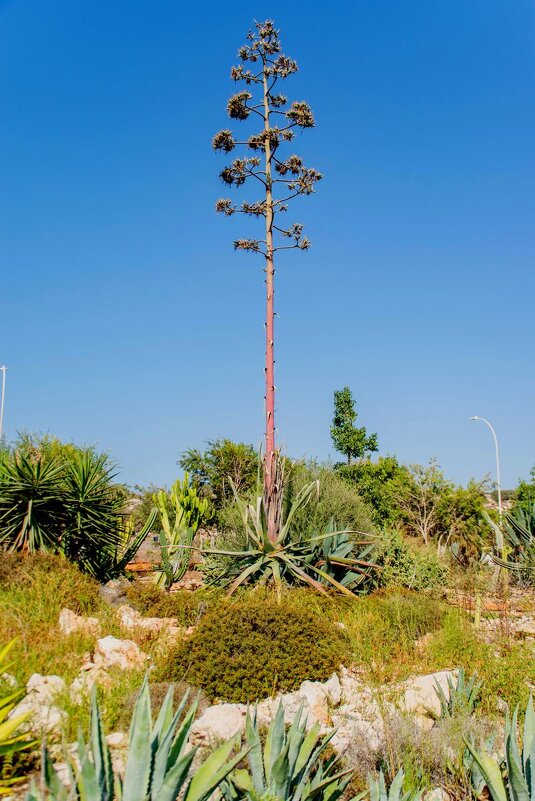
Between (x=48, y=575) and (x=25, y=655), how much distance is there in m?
2.84

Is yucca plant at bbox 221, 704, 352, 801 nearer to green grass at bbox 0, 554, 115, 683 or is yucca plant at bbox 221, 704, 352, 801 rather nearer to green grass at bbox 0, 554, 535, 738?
green grass at bbox 0, 554, 535, 738

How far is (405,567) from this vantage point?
11680 mm

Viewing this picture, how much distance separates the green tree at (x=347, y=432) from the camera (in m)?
37.7

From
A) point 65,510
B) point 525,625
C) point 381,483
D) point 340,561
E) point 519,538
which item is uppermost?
point 381,483

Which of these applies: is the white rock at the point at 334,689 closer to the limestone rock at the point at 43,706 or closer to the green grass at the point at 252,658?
the green grass at the point at 252,658

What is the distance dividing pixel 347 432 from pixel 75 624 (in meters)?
31.6

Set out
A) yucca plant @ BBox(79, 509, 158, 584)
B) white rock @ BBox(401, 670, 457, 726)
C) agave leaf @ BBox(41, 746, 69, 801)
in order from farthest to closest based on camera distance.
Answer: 1. yucca plant @ BBox(79, 509, 158, 584)
2. white rock @ BBox(401, 670, 457, 726)
3. agave leaf @ BBox(41, 746, 69, 801)

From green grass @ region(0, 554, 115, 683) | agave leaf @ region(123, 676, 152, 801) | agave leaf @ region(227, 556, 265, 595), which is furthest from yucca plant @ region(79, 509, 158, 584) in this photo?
agave leaf @ region(123, 676, 152, 801)

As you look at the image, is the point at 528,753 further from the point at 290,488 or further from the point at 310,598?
the point at 290,488

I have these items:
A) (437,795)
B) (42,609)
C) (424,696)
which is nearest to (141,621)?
(42,609)

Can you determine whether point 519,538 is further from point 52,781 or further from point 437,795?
point 52,781

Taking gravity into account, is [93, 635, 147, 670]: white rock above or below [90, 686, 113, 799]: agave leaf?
below

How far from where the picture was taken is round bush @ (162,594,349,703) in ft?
19.5

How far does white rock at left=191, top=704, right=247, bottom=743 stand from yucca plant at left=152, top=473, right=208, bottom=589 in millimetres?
5612
